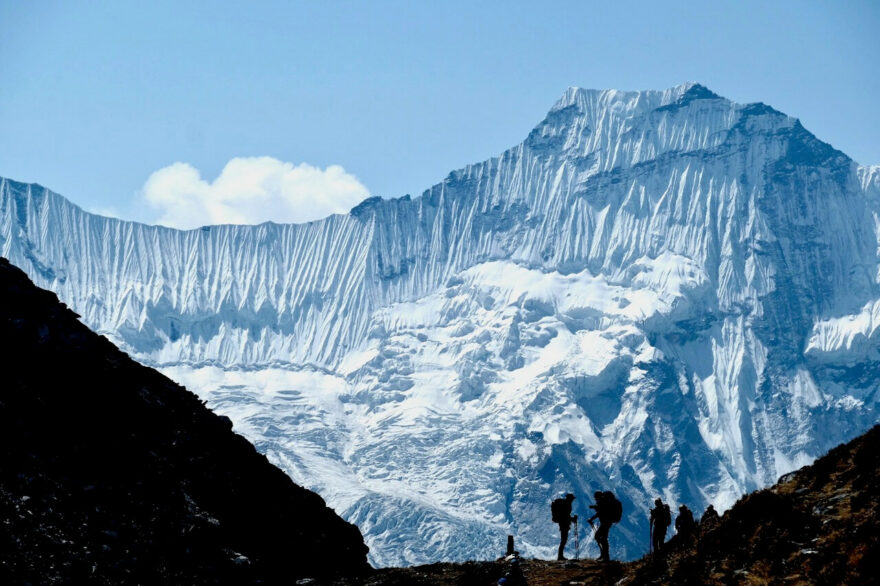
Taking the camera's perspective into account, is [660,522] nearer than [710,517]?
No

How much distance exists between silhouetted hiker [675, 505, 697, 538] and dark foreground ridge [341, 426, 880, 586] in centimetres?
38

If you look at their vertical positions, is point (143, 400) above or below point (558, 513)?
above

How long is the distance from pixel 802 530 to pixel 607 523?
1098 centimetres

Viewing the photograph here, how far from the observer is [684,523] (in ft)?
126

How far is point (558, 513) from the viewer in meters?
43.7

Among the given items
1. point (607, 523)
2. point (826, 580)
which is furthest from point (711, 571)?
point (607, 523)

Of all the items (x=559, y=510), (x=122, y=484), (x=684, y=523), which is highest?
(x=122, y=484)

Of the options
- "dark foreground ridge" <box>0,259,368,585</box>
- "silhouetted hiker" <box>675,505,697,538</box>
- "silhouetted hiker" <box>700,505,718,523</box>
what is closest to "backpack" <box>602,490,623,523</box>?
"silhouetted hiker" <box>675,505,697,538</box>

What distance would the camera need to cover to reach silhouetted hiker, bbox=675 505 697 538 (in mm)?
37531

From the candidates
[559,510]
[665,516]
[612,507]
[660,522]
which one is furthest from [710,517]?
[559,510]

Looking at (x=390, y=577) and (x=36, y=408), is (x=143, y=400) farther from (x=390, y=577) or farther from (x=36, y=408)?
(x=390, y=577)

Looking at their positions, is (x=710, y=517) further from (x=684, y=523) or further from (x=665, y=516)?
(x=665, y=516)

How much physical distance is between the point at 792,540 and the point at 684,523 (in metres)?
8.01

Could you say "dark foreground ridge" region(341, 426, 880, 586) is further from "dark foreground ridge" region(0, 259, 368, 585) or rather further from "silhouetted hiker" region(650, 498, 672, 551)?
"dark foreground ridge" region(0, 259, 368, 585)
